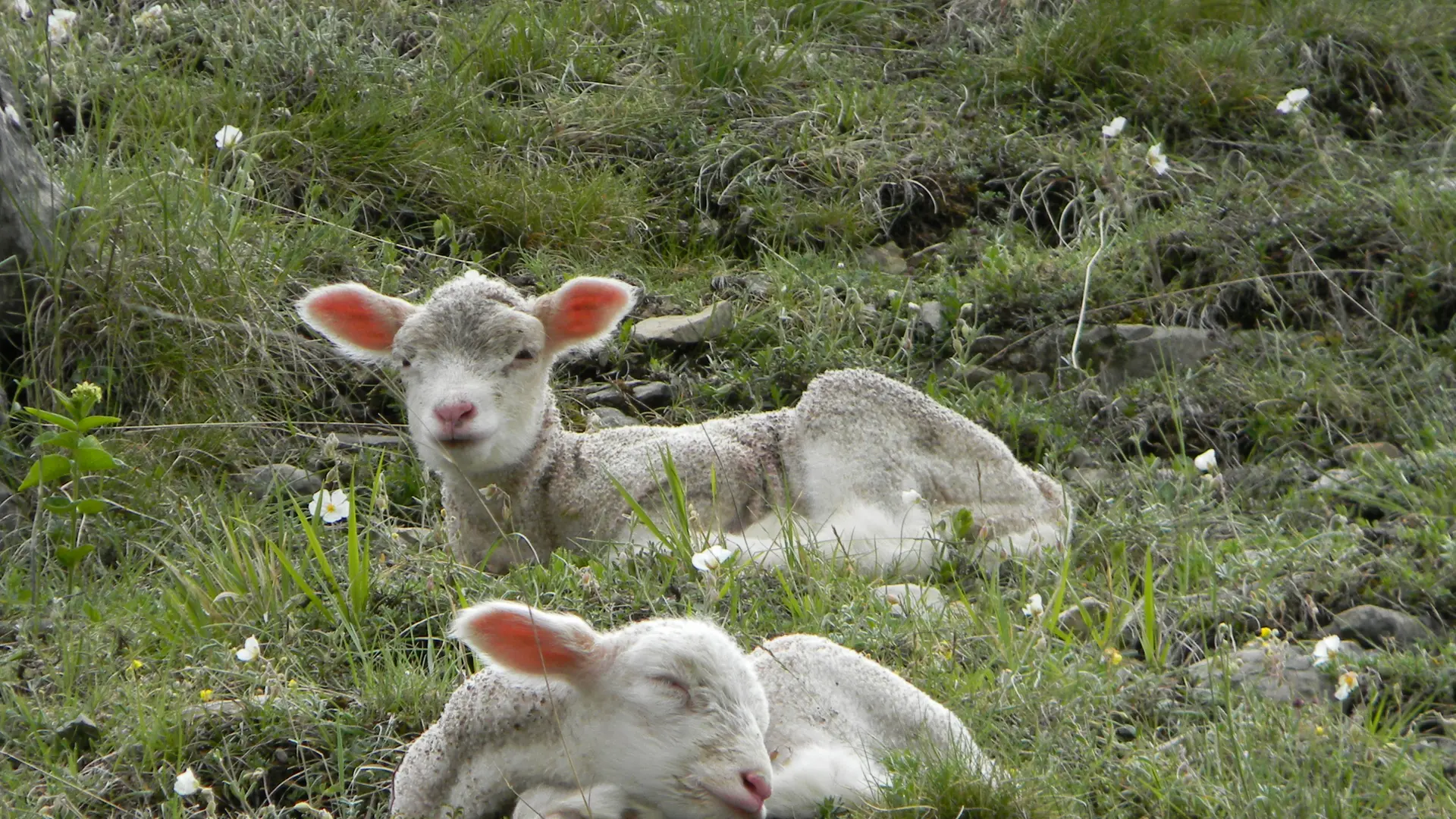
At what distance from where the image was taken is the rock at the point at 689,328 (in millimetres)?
6773

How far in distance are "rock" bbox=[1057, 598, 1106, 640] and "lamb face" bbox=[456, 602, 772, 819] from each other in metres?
1.38

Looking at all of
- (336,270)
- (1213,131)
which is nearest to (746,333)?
(336,270)

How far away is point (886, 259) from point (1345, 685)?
410cm

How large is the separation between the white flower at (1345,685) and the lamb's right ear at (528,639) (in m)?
1.66

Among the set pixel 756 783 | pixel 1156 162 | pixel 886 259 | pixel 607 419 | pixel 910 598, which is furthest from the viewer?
pixel 886 259

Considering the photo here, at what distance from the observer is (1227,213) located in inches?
287

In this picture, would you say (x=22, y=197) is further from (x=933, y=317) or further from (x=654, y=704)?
(x=654, y=704)

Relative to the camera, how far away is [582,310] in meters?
5.42

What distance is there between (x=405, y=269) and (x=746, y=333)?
1.45 meters

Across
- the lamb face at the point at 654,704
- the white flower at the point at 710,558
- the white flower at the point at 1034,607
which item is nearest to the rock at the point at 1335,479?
the white flower at the point at 1034,607

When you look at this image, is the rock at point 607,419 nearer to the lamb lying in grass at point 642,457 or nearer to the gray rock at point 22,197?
the lamb lying in grass at point 642,457

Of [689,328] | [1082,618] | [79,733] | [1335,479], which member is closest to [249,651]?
[79,733]

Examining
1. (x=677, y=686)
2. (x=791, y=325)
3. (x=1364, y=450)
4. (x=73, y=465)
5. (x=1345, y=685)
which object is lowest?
(x=791, y=325)

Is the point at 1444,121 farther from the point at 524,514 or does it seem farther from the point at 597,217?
the point at 524,514
